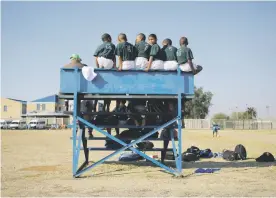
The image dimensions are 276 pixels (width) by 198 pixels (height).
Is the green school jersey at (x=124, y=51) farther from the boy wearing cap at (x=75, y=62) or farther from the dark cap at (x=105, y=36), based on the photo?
the boy wearing cap at (x=75, y=62)

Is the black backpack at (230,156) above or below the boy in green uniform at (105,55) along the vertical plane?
below

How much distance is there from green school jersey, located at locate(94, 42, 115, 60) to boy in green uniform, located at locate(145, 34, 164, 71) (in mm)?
1071

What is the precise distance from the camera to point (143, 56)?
9477mm

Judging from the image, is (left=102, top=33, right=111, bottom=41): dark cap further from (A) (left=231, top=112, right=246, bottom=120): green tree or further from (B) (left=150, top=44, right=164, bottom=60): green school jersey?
(A) (left=231, top=112, right=246, bottom=120): green tree

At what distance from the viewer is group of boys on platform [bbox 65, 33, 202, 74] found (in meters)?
9.33

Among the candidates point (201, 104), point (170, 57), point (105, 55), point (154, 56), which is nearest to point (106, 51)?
point (105, 55)

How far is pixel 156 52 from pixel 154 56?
198mm

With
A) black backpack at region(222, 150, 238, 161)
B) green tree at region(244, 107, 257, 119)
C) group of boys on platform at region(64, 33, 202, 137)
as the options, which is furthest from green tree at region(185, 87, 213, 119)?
group of boys on platform at region(64, 33, 202, 137)

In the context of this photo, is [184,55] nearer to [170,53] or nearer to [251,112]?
[170,53]

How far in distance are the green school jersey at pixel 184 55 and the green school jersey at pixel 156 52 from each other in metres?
0.50

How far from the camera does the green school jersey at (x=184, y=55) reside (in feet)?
30.9

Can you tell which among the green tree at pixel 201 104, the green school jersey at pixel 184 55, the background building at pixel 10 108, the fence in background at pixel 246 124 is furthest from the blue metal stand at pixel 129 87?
the green tree at pixel 201 104

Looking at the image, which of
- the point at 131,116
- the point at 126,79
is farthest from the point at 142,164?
the point at 126,79

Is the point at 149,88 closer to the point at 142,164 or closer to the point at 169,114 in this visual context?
the point at 169,114
